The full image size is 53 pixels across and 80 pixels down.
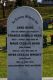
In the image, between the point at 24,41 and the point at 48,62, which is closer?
the point at 24,41

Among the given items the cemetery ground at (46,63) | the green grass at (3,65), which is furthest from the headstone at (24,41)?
the cemetery ground at (46,63)

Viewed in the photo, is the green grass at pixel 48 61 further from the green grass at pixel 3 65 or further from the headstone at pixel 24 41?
the headstone at pixel 24 41

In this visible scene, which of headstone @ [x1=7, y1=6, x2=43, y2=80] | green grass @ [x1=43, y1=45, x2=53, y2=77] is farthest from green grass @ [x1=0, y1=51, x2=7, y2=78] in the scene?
headstone @ [x1=7, y1=6, x2=43, y2=80]

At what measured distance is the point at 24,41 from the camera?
9.53 metres

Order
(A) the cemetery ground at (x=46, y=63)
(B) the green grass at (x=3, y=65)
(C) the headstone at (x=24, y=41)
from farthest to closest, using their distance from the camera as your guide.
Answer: (A) the cemetery ground at (x=46, y=63) < (B) the green grass at (x=3, y=65) < (C) the headstone at (x=24, y=41)

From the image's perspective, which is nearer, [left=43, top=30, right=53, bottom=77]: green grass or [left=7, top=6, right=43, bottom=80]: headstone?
[left=7, top=6, right=43, bottom=80]: headstone

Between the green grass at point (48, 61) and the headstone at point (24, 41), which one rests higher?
the headstone at point (24, 41)

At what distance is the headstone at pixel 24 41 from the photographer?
948 centimetres

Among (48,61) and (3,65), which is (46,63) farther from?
(3,65)

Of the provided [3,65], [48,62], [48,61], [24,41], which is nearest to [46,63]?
[48,62]

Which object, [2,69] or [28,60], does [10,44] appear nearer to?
[28,60]

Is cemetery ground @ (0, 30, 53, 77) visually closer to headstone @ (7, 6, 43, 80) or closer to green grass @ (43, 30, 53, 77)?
green grass @ (43, 30, 53, 77)

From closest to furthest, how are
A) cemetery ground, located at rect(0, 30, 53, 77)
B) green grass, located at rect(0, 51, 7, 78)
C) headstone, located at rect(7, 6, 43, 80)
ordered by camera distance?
headstone, located at rect(7, 6, 43, 80)
green grass, located at rect(0, 51, 7, 78)
cemetery ground, located at rect(0, 30, 53, 77)

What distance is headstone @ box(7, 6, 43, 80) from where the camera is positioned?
31.1 feet
